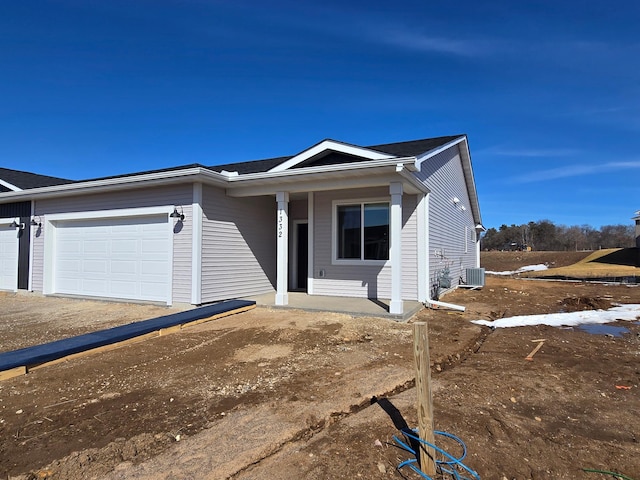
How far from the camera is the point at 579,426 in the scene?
2.88m

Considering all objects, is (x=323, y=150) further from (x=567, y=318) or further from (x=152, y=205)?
(x=567, y=318)

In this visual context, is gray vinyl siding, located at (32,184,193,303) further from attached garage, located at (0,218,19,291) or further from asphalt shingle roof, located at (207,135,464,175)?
asphalt shingle roof, located at (207,135,464,175)

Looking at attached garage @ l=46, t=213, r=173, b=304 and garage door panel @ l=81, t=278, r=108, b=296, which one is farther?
garage door panel @ l=81, t=278, r=108, b=296

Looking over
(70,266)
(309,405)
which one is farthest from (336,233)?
(70,266)

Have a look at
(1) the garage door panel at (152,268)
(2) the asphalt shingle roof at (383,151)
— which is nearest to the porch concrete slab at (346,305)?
(1) the garage door panel at (152,268)

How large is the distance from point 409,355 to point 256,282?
6118 millimetres

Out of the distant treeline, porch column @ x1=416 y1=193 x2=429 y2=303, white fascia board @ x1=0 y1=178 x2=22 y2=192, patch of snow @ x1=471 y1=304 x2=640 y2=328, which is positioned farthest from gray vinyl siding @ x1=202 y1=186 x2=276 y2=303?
the distant treeline

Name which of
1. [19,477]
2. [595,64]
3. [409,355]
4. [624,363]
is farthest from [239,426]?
[595,64]

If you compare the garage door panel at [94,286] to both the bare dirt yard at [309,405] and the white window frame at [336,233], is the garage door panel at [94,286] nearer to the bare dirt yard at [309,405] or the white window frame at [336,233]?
the bare dirt yard at [309,405]

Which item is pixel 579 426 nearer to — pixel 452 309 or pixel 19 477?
pixel 19 477

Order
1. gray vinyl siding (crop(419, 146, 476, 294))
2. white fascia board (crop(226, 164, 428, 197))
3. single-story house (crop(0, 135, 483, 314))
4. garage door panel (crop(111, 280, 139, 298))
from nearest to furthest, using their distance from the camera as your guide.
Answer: white fascia board (crop(226, 164, 428, 197))
single-story house (crop(0, 135, 483, 314))
garage door panel (crop(111, 280, 139, 298))
gray vinyl siding (crop(419, 146, 476, 294))

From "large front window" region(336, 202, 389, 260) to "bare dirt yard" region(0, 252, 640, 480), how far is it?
3064mm

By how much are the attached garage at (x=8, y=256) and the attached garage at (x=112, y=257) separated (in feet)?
5.98

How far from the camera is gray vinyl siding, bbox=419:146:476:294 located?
969cm
